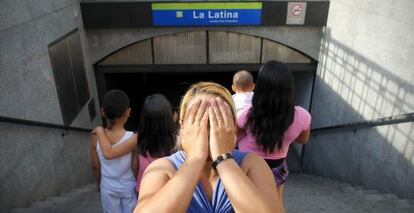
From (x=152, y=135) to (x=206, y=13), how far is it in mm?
3899

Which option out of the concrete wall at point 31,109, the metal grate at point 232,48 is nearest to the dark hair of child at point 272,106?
the concrete wall at point 31,109

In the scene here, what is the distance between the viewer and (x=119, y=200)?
259 cm

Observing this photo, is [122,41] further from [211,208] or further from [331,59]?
[211,208]

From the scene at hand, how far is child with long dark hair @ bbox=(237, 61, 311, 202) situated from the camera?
2.22 metres

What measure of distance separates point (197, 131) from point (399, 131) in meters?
3.33

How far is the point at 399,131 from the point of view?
12.3 feet

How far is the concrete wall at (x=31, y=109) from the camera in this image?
3.07 meters

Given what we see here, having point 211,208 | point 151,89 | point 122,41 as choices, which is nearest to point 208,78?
point 151,89

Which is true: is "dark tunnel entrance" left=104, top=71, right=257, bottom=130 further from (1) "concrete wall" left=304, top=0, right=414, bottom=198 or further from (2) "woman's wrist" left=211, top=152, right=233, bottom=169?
(2) "woman's wrist" left=211, top=152, right=233, bottom=169

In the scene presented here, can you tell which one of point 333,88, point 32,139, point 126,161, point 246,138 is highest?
point 246,138

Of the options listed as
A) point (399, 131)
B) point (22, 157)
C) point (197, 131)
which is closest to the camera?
point (197, 131)

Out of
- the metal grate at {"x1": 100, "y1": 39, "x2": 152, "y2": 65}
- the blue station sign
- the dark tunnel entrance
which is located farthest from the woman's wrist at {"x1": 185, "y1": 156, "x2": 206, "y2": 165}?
the dark tunnel entrance

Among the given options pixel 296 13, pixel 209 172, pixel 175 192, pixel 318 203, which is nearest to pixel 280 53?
pixel 296 13

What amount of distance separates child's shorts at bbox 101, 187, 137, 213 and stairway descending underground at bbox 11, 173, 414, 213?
700mm
